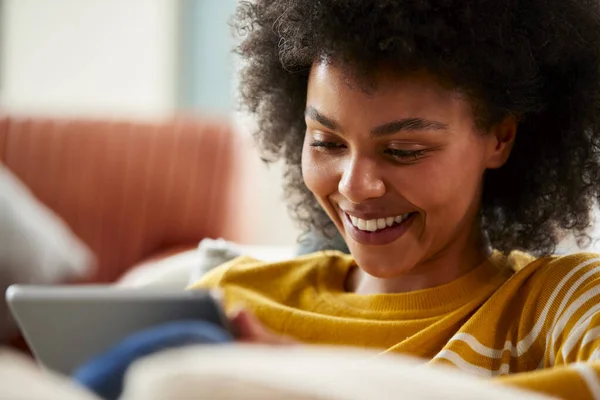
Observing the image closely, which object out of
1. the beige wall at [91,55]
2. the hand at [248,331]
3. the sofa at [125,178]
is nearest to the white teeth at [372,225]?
the hand at [248,331]

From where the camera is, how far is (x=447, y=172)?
1.23 m

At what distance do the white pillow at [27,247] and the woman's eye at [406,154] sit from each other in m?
1.82

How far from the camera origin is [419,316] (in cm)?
131

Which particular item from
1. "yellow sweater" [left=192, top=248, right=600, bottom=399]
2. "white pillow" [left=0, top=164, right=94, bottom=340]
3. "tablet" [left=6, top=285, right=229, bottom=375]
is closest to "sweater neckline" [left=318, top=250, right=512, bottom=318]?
"yellow sweater" [left=192, top=248, right=600, bottom=399]

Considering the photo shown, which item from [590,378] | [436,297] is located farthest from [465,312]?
[590,378]

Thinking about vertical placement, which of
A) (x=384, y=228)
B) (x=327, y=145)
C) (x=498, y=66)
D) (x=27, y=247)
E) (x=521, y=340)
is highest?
(x=498, y=66)

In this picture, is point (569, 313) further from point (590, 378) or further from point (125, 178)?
point (125, 178)

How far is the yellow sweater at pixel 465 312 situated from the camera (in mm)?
1166

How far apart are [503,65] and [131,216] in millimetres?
2276

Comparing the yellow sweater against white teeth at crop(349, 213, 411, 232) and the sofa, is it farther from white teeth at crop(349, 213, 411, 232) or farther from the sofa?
the sofa

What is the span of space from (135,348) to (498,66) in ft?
2.09

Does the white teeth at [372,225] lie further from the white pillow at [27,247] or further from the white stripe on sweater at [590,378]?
the white pillow at [27,247]

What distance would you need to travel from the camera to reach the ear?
131 centimetres

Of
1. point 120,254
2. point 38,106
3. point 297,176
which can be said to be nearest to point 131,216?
point 120,254
